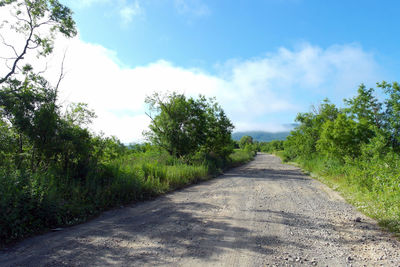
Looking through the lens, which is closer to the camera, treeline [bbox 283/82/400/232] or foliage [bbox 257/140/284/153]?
treeline [bbox 283/82/400/232]

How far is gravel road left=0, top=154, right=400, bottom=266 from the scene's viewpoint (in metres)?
3.57

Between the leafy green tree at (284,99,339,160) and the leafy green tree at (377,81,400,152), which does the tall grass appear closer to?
the leafy green tree at (377,81,400,152)

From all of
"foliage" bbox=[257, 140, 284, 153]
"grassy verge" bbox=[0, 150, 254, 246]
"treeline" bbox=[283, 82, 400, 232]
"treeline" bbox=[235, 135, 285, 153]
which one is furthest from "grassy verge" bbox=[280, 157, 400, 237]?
"foliage" bbox=[257, 140, 284, 153]

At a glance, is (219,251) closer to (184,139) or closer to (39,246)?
(39,246)

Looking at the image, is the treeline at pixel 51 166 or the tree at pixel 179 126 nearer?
the treeline at pixel 51 166

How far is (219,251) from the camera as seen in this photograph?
3.85 meters

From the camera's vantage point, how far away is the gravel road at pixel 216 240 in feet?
11.7

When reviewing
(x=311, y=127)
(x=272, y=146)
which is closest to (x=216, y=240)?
(x=311, y=127)

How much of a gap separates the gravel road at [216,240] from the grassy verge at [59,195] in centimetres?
42

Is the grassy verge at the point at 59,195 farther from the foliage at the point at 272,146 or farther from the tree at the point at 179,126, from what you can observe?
the foliage at the point at 272,146

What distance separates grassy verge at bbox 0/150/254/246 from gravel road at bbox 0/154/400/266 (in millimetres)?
424

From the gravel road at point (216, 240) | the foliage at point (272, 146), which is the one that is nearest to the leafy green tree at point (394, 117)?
the gravel road at point (216, 240)

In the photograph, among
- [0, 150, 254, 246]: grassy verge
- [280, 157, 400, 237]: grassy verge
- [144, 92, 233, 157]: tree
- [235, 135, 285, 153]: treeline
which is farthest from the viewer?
[235, 135, 285, 153]: treeline

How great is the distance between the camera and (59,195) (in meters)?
5.69
